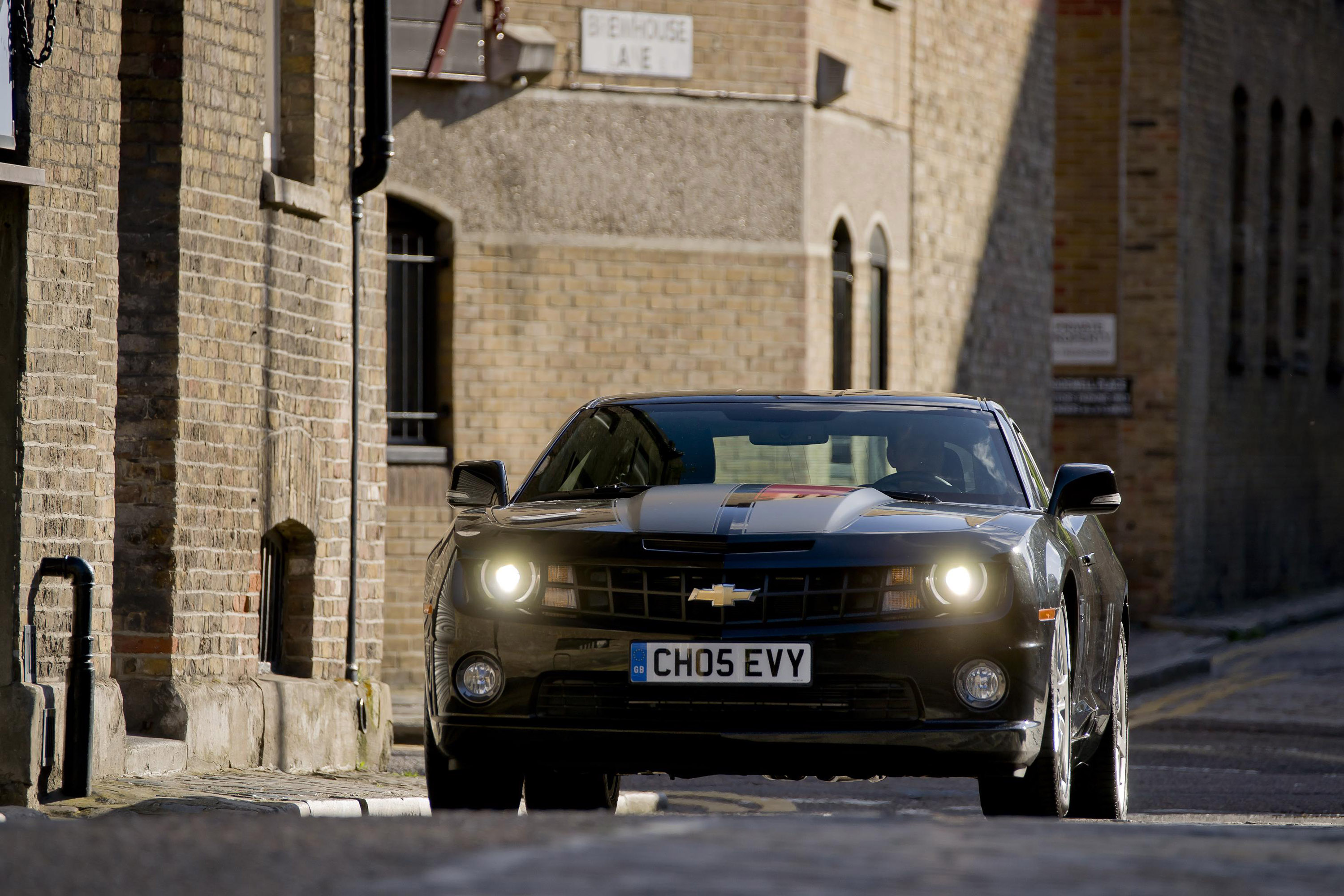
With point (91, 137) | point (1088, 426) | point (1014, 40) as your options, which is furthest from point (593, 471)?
point (1088, 426)

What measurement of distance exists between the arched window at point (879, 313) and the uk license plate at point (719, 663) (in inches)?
496

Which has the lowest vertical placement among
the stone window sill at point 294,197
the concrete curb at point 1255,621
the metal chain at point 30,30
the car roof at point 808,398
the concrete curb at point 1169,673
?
the concrete curb at point 1255,621

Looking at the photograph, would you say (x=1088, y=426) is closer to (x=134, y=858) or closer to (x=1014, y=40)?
(x=1014, y=40)

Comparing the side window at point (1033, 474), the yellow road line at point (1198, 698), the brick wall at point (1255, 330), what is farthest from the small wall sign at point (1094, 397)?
the side window at point (1033, 474)

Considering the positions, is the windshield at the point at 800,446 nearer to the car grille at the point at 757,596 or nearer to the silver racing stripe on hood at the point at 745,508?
the silver racing stripe on hood at the point at 745,508

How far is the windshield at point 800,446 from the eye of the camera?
8258mm

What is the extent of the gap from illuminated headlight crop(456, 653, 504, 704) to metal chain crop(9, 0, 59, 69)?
3.63 meters

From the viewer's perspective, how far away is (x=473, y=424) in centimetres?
1711

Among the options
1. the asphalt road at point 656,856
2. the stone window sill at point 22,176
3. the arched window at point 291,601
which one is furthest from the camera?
the arched window at point 291,601

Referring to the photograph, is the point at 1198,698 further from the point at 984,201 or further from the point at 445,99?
the point at 445,99

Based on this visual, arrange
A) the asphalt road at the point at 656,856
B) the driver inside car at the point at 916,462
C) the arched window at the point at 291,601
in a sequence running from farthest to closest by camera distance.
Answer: the arched window at the point at 291,601, the driver inside car at the point at 916,462, the asphalt road at the point at 656,856

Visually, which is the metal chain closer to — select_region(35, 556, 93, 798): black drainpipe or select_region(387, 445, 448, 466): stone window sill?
select_region(35, 556, 93, 798): black drainpipe

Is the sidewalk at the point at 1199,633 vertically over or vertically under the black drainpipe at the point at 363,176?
under

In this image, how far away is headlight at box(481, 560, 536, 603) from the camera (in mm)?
7246
